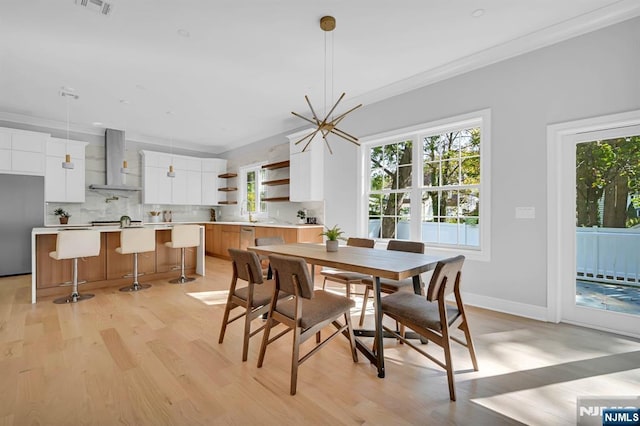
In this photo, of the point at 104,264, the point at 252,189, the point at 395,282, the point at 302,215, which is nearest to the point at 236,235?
the point at 252,189

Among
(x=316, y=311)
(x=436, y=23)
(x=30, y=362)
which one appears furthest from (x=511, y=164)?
(x=30, y=362)

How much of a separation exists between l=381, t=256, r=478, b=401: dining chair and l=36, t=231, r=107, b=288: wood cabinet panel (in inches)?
166

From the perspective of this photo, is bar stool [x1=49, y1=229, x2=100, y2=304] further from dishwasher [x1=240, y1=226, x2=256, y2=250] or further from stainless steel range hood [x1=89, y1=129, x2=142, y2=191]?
stainless steel range hood [x1=89, y1=129, x2=142, y2=191]

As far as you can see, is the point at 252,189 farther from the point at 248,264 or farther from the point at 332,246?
the point at 248,264

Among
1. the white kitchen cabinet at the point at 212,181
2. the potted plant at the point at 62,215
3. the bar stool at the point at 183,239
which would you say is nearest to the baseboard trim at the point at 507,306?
the bar stool at the point at 183,239

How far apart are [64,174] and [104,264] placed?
2.81m

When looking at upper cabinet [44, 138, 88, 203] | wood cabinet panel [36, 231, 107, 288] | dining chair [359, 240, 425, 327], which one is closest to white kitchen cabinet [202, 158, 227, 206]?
upper cabinet [44, 138, 88, 203]

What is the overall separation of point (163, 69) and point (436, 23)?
3267 mm

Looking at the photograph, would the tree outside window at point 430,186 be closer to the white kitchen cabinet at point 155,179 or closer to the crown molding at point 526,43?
the crown molding at point 526,43

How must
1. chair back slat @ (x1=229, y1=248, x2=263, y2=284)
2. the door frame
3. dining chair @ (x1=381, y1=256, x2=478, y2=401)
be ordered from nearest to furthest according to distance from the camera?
dining chair @ (x1=381, y1=256, x2=478, y2=401) < chair back slat @ (x1=229, y1=248, x2=263, y2=284) < the door frame

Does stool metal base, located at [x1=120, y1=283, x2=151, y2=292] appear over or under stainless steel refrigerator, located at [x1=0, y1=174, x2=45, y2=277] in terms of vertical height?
under

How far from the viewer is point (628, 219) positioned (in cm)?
280

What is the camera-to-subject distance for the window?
7.24 meters

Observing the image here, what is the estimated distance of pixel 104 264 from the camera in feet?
14.3
